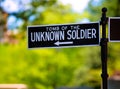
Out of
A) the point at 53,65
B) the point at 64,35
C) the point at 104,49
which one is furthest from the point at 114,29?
the point at 53,65

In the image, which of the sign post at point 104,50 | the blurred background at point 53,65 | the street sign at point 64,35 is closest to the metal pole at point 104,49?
the sign post at point 104,50

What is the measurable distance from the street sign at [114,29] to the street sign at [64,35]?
0.14 meters

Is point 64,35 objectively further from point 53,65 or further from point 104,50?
point 53,65

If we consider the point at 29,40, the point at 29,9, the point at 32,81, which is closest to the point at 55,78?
the point at 32,81

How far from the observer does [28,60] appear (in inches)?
1226

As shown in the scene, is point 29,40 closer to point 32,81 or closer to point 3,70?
point 32,81

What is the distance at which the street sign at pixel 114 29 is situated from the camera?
5.45m

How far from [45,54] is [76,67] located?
2.88 meters

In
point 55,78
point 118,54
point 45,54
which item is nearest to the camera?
point 118,54

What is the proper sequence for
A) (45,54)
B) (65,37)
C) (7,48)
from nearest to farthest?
(65,37) → (45,54) → (7,48)

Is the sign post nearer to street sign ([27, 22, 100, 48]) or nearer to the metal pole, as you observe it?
the metal pole

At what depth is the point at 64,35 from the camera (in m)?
5.63

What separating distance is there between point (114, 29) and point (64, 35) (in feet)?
1.89

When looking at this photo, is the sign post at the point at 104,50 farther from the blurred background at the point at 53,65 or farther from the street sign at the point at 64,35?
the blurred background at the point at 53,65
